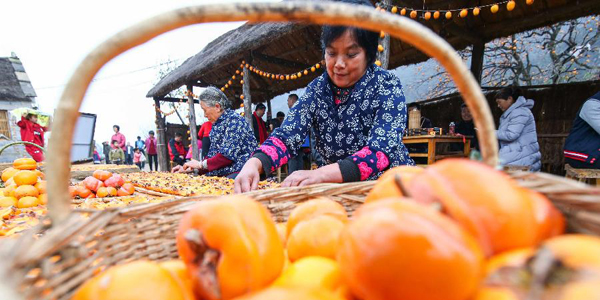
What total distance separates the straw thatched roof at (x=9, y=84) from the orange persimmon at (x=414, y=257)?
1853 centimetres

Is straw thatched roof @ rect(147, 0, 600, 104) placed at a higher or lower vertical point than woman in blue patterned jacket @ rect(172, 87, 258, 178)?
higher

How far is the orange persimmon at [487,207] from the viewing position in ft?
1.71

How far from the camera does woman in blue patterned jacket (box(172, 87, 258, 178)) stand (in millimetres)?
3688

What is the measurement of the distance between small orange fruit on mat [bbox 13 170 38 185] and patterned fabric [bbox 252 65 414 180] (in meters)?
2.20

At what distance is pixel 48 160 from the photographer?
25.5 inches

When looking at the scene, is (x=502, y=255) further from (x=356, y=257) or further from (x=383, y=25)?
(x=383, y=25)

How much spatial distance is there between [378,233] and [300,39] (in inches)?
282

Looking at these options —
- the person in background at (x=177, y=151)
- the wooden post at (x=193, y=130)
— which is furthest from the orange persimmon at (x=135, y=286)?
the person in background at (x=177, y=151)

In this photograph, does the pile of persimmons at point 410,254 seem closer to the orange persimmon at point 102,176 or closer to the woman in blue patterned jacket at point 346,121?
the woman in blue patterned jacket at point 346,121

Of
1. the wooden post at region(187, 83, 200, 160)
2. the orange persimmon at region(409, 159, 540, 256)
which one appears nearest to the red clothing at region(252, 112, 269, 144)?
the wooden post at region(187, 83, 200, 160)

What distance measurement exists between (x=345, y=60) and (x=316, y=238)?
53.5 inches

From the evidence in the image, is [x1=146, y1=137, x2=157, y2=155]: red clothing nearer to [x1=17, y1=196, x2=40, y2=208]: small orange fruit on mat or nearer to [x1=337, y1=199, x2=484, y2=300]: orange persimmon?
[x1=17, y1=196, x2=40, y2=208]: small orange fruit on mat

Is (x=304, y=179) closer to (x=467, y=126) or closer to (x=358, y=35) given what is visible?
(x=358, y=35)

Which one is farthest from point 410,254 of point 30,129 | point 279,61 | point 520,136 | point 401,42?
point 30,129
